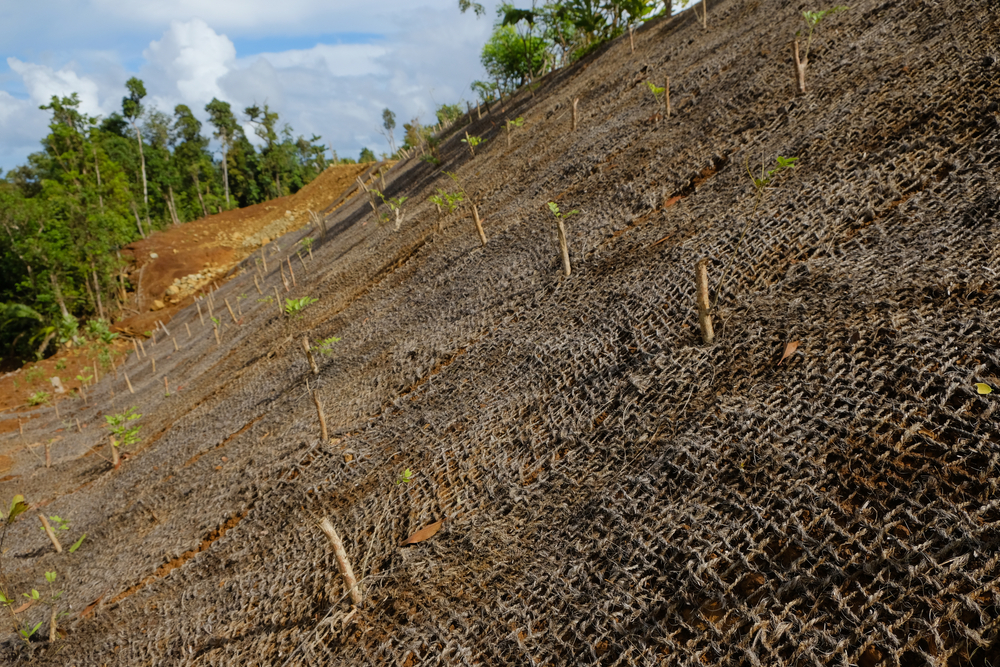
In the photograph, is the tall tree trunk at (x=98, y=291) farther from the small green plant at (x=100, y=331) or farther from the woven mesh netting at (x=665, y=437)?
the woven mesh netting at (x=665, y=437)

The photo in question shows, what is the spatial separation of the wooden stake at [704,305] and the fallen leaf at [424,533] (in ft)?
6.60

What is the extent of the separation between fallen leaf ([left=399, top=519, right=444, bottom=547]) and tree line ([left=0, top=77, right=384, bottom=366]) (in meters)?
24.0

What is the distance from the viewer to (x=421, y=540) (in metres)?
2.88

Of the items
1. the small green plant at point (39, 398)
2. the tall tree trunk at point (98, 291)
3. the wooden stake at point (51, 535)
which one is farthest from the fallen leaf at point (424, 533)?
the tall tree trunk at point (98, 291)

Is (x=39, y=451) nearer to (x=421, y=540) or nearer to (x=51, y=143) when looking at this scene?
(x=421, y=540)

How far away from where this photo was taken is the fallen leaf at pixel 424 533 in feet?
9.46

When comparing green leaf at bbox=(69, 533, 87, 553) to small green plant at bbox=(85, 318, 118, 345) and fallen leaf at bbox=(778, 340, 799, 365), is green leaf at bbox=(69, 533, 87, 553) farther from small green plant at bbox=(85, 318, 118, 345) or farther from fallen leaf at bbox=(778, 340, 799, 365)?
small green plant at bbox=(85, 318, 118, 345)

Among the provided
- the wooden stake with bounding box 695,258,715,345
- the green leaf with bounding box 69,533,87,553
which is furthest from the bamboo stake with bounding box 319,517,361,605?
the green leaf with bounding box 69,533,87,553

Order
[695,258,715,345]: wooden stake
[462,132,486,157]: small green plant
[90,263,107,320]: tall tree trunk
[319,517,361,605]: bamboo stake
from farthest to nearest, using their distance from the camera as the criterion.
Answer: [90,263,107,320]: tall tree trunk < [462,132,486,157]: small green plant < [695,258,715,345]: wooden stake < [319,517,361,605]: bamboo stake

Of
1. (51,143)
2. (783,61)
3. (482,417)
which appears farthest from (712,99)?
(51,143)

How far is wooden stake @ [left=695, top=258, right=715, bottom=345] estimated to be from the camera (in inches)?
A: 110

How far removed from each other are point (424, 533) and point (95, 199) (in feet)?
93.0

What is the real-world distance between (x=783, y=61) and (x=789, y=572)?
620cm

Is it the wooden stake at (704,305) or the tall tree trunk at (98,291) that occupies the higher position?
the tall tree trunk at (98,291)
